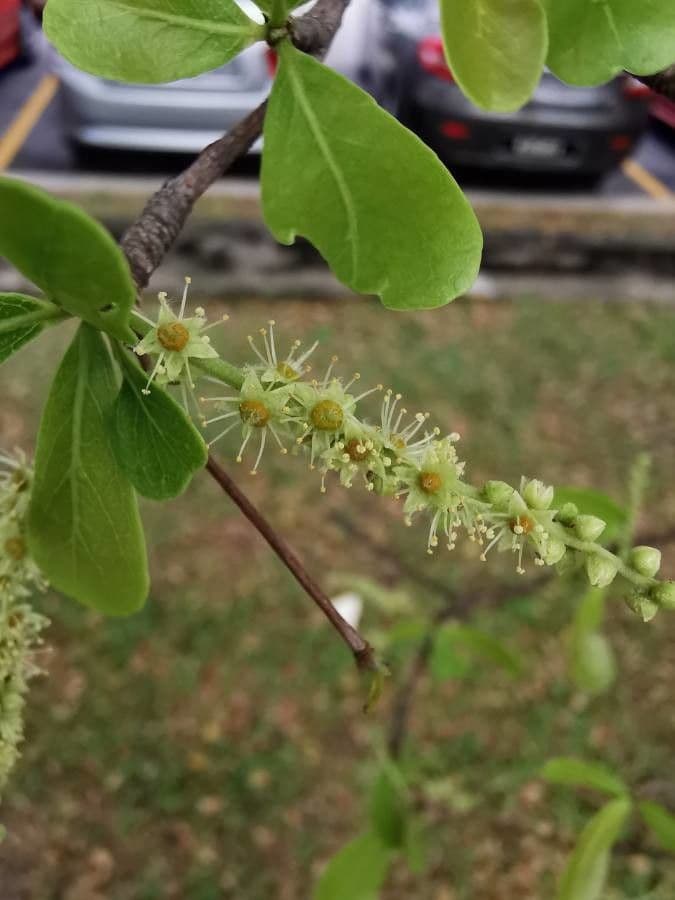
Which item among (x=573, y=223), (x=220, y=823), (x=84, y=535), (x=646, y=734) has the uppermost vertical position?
(x=84, y=535)

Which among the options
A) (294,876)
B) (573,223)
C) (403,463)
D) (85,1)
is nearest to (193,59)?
(85,1)

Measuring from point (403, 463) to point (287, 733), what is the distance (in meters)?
1.55

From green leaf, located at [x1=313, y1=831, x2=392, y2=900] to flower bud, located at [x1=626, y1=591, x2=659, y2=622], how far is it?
0.76 m

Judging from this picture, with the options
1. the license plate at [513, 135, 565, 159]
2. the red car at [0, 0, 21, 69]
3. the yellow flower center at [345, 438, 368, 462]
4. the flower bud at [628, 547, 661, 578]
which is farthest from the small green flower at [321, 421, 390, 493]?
the red car at [0, 0, 21, 69]

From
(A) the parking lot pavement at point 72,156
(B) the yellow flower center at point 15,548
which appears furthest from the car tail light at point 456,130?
(B) the yellow flower center at point 15,548

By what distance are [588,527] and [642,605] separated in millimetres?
37

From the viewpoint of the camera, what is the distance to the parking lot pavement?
3176 mm

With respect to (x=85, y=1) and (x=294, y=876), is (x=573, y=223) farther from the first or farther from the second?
(x=85, y=1)

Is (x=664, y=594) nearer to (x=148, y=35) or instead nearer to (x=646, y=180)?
(x=148, y=35)

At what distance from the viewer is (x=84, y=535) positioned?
1.17 ft

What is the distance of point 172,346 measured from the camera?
0.29 meters

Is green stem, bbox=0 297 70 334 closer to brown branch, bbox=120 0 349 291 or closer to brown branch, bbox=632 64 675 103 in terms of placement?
brown branch, bbox=120 0 349 291

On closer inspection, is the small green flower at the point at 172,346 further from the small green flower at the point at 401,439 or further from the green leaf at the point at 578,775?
the green leaf at the point at 578,775

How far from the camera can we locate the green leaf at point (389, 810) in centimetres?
101
